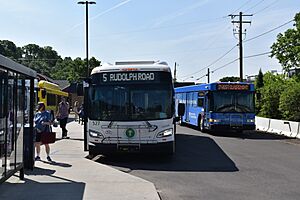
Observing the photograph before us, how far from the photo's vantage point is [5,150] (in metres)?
8.53

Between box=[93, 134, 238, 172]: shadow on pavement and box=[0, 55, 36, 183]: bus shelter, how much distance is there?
11.7 ft

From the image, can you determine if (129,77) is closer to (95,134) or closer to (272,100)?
(95,134)

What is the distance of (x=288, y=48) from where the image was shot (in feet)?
130

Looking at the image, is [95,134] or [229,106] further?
[229,106]

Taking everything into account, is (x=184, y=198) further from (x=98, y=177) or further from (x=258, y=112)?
(x=258, y=112)

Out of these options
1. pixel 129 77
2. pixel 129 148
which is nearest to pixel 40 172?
pixel 129 148

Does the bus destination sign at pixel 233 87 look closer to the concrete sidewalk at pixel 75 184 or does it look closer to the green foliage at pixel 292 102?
the green foliage at pixel 292 102

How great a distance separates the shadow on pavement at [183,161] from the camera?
13213 mm

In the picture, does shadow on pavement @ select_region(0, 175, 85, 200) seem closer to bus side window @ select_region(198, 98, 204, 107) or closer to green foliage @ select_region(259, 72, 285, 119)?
bus side window @ select_region(198, 98, 204, 107)

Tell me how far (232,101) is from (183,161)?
10.9 m

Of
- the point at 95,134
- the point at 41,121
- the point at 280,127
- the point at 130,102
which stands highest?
the point at 130,102

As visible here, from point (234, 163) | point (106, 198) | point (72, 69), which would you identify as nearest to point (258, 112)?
point (234, 163)

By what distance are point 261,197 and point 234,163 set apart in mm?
5068

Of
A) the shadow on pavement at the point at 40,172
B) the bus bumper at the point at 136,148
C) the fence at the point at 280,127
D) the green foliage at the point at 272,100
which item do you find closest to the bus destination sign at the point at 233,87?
the fence at the point at 280,127
